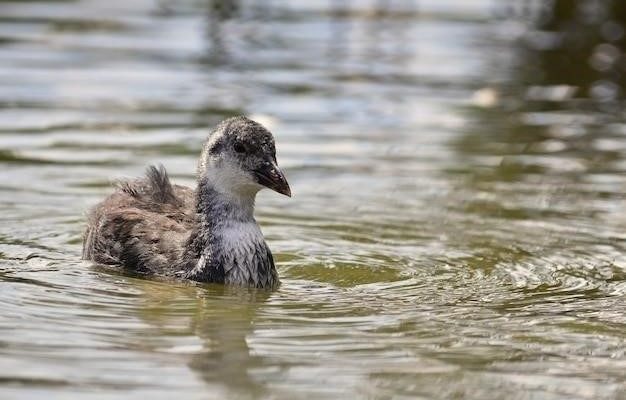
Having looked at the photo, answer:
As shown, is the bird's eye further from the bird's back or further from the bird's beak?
the bird's back

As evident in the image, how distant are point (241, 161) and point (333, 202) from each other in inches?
98.8

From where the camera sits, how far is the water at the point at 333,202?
7504mm

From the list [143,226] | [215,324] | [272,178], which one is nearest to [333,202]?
[143,226]

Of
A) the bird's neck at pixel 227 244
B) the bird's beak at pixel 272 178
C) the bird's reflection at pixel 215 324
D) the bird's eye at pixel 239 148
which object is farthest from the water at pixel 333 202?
the bird's eye at pixel 239 148

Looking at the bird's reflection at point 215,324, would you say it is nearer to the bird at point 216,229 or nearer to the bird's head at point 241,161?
the bird at point 216,229

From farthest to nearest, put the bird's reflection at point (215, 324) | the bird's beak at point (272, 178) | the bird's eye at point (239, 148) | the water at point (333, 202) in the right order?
the bird's eye at point (239, 148) < the bird's beak at point (272, 178) < the water at point (333, 202) < the bird's reflection at point (215, 324)

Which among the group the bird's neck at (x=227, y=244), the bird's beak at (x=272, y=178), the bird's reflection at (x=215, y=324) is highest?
the bird's beak at (x=272, y=178)

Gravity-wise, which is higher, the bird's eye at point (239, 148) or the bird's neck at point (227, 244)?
the bird's eye at point (239, 148)

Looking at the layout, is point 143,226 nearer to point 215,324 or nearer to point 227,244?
point 227,244

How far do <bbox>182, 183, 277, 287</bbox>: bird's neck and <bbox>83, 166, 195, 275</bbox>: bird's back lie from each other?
0.17 meters

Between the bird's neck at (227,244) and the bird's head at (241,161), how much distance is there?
74 mm

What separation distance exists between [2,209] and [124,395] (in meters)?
4.65

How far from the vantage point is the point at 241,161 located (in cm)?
948

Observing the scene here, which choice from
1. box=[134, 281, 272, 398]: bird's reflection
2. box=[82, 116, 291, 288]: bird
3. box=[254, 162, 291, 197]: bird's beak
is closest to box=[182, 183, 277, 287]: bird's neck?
box=[82, 116, 291, 288]: bird
